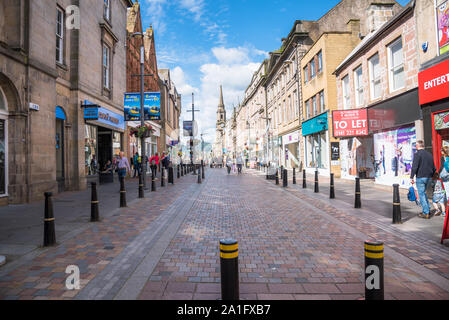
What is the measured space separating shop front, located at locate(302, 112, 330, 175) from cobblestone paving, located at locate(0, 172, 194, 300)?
15.0 m

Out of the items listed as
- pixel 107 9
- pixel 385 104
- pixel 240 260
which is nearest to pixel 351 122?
pixel 385 104

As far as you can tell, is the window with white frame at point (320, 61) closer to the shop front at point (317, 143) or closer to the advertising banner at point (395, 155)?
the shop front at point (317, 143)

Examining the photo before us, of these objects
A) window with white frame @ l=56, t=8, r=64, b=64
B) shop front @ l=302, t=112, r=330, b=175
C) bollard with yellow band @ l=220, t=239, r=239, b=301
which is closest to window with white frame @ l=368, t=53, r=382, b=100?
shop front @ l=302, t=112, r=330, b=175

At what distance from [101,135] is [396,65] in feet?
55.2

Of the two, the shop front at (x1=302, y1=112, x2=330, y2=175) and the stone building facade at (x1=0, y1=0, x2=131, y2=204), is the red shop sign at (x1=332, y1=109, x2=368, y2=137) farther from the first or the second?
the stone building facade at (x1=0, y1=0, x2=131, y2=204)

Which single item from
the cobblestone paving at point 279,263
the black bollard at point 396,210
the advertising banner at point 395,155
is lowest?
the cobblestone paving at point 279,263

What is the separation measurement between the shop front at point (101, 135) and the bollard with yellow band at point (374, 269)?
13669mm

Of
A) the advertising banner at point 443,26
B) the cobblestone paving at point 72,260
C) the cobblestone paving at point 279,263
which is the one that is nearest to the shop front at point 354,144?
the advertising banner at point 443,26

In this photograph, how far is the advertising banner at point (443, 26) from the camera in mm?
8703

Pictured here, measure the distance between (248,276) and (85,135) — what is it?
13.3 m

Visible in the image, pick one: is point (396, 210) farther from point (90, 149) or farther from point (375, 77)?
point (90, 149)

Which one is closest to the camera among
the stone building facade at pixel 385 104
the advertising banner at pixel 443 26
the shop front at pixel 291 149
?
the advertising banner at pixel 443 26
